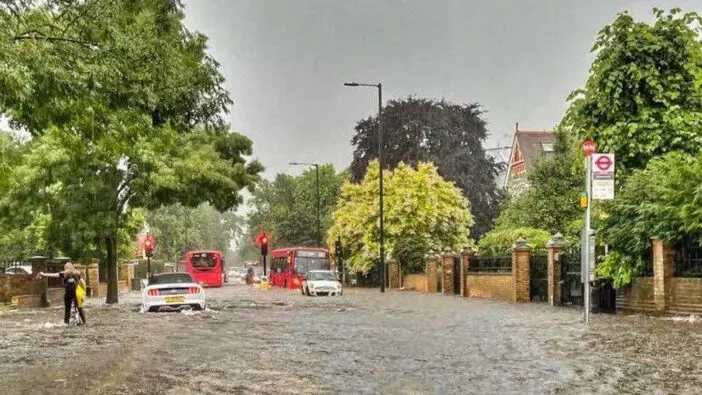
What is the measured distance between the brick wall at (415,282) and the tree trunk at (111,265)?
20.0 meters

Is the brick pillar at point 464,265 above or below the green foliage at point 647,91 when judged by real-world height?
below

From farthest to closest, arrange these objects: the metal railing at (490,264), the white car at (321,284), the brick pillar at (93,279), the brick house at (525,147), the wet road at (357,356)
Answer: the brick house at (525,147)
the brick pillar at (93,279)
the white car at (321,284)
the metal railing at (490,264)
the wet road at (357,356)

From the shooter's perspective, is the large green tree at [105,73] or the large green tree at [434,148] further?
the large green tree at [434,148]

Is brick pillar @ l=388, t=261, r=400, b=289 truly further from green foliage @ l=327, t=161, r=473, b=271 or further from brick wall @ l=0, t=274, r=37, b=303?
brick wall @ l=0, t=274, r=37, b=303

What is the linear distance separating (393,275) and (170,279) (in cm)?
3246

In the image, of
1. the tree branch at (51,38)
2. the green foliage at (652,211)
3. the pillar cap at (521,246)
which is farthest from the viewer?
the pillar cap at (521,246)

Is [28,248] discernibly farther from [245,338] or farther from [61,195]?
[245,338]

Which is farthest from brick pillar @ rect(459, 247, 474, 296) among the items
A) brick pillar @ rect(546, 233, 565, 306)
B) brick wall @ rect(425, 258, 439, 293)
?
brick pillar @ rect(546, 233, 565, 306)

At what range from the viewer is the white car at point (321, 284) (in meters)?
43.8

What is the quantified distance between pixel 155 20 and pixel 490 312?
50.5ft

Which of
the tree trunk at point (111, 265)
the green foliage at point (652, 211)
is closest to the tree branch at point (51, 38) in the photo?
the green foliage at point (652, 211)

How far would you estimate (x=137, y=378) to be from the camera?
11258mm

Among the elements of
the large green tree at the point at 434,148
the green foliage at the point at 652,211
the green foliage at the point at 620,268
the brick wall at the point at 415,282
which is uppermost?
the large green tree at the point at 434,148

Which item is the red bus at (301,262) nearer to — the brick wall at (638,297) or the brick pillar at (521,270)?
the brick pillar at (521,270)
